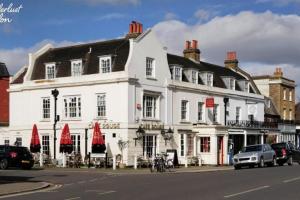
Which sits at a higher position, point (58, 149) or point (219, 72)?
point (219, 72)

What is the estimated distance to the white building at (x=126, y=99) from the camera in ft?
130

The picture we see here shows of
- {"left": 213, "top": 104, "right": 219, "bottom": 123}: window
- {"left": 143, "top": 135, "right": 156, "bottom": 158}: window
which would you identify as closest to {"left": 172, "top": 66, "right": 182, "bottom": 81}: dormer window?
{"left": 213, "top": 104, "right": 219, "bottom": 123}: window

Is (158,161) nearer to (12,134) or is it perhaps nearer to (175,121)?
Result: (175,121)

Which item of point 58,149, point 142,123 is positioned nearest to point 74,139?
point 58,149

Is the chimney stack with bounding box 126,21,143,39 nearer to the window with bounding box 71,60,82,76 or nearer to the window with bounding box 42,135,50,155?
the window with bounding box 71,60,82,76

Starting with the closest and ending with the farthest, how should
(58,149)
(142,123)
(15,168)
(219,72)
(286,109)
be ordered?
1. (15,168)
2. (142,123)
3. (58,149)
4. (219,72)
5. (286,109)

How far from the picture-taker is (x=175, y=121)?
43781 mm

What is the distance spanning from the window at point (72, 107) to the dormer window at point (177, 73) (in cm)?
799

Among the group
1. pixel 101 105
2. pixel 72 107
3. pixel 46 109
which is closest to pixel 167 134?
pixel 101 105

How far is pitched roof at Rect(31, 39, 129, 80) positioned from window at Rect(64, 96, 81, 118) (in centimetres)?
217

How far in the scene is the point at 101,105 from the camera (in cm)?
4053

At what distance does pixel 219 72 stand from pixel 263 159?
1800 centimetres

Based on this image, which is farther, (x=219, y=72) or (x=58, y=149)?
(x=219, y=72)

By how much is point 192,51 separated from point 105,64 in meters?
13.5
